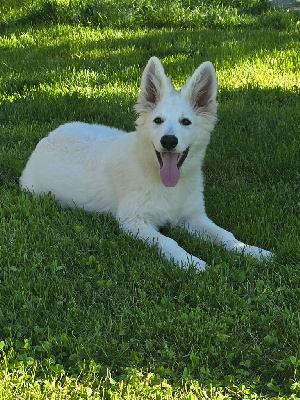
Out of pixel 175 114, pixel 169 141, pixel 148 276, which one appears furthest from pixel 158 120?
pixel 148 276

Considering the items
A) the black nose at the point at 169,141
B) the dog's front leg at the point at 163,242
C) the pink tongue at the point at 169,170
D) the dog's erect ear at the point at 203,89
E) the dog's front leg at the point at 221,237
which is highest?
the dog's erect ear at the point at 203,89

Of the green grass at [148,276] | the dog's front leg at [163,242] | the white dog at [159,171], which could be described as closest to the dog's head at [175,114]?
the white dog at [159,171]

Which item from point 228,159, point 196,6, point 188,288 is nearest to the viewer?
point 188,288

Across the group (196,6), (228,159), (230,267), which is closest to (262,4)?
(196,6)

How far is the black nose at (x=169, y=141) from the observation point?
12.7ft

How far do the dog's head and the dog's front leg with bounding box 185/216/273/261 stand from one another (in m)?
0.40

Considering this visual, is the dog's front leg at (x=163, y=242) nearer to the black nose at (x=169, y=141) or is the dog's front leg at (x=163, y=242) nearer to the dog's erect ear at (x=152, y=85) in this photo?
the black nose at (x=169, y=141)

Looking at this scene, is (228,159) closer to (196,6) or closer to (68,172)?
(68,172)

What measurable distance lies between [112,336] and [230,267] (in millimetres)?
980

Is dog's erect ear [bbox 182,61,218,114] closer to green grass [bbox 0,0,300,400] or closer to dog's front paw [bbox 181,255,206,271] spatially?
green grass [bbox 0,0,300,400]

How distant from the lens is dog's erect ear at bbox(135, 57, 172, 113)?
416cm

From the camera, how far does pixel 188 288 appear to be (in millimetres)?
3389

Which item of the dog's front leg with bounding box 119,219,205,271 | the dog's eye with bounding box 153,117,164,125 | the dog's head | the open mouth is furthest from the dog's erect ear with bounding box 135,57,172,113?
the dog's front leg with bounding box 119,219,205,271

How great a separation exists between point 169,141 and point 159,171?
0.37 metres
